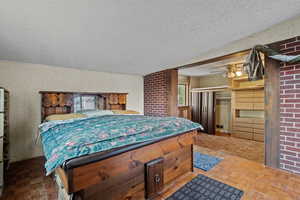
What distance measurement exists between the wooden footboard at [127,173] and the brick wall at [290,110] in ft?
5.09

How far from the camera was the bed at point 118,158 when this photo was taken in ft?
3.53

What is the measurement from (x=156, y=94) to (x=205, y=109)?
228cm

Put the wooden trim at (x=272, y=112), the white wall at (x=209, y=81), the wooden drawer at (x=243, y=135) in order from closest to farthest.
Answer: the wooden trim at (x=272, y=112)
the wooden drawer at (x=243, y=135)
the white wall at (x=209, y=81)

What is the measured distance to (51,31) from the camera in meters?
1.83

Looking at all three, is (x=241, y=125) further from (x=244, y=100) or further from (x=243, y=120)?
(x=244, y=100)

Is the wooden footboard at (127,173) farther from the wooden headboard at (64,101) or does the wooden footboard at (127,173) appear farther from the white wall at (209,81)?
the white wall at (209,81)

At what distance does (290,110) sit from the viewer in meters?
2.12

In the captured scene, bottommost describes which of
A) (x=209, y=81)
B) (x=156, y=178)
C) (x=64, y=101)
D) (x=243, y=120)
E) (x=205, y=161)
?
(x=205, y=161)

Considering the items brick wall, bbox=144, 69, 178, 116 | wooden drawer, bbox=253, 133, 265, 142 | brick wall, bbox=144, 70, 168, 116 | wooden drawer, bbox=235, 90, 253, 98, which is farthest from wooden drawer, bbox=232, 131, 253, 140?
brick wall, bbox=144, 70, 168, 116

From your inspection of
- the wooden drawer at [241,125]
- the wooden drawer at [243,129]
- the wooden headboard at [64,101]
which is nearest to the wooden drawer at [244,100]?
the wooden drawer at [241,125]

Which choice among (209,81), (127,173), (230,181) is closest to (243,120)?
(209,81)

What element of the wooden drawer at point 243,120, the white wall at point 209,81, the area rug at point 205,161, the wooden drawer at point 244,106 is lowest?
the area rug at point 205,161

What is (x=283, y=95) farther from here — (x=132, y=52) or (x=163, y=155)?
(x=132, y=52)

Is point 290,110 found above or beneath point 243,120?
above
